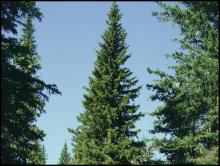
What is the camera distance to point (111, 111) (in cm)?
2617

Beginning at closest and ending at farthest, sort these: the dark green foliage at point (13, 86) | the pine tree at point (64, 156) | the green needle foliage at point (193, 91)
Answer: the dark green foliage at point (13, 86) → the green needle foliage at point (193, 91) → the pine tree at point (64, 156)

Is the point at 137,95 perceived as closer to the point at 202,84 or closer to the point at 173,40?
the point at 173,40

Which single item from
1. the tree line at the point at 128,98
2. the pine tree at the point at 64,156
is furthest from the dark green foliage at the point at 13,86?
the pine tree at the point at 64,156

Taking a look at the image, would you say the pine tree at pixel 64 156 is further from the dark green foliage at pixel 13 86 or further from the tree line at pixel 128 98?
the dark green foliage at pixel 13 86

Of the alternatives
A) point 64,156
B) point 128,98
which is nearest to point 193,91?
point 128,98

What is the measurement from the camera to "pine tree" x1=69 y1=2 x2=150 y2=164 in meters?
24.6

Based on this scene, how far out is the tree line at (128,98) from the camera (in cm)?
1792

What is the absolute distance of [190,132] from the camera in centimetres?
2523

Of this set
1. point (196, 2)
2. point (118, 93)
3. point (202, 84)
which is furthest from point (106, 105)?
point (196, 2)

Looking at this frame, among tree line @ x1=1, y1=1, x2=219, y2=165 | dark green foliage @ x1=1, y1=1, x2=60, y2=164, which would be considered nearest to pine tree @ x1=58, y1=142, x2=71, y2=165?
tree line @ x1=1, y1=1, x2=219, y2=165

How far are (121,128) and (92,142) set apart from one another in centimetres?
251

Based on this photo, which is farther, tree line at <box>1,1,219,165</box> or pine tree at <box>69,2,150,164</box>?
pine tree at <box>69,2,150,164</box>

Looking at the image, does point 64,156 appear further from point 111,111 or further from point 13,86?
point 13,86

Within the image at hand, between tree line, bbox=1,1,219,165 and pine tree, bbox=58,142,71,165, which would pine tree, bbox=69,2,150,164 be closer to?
tree line, bbox=1,1,219,165
